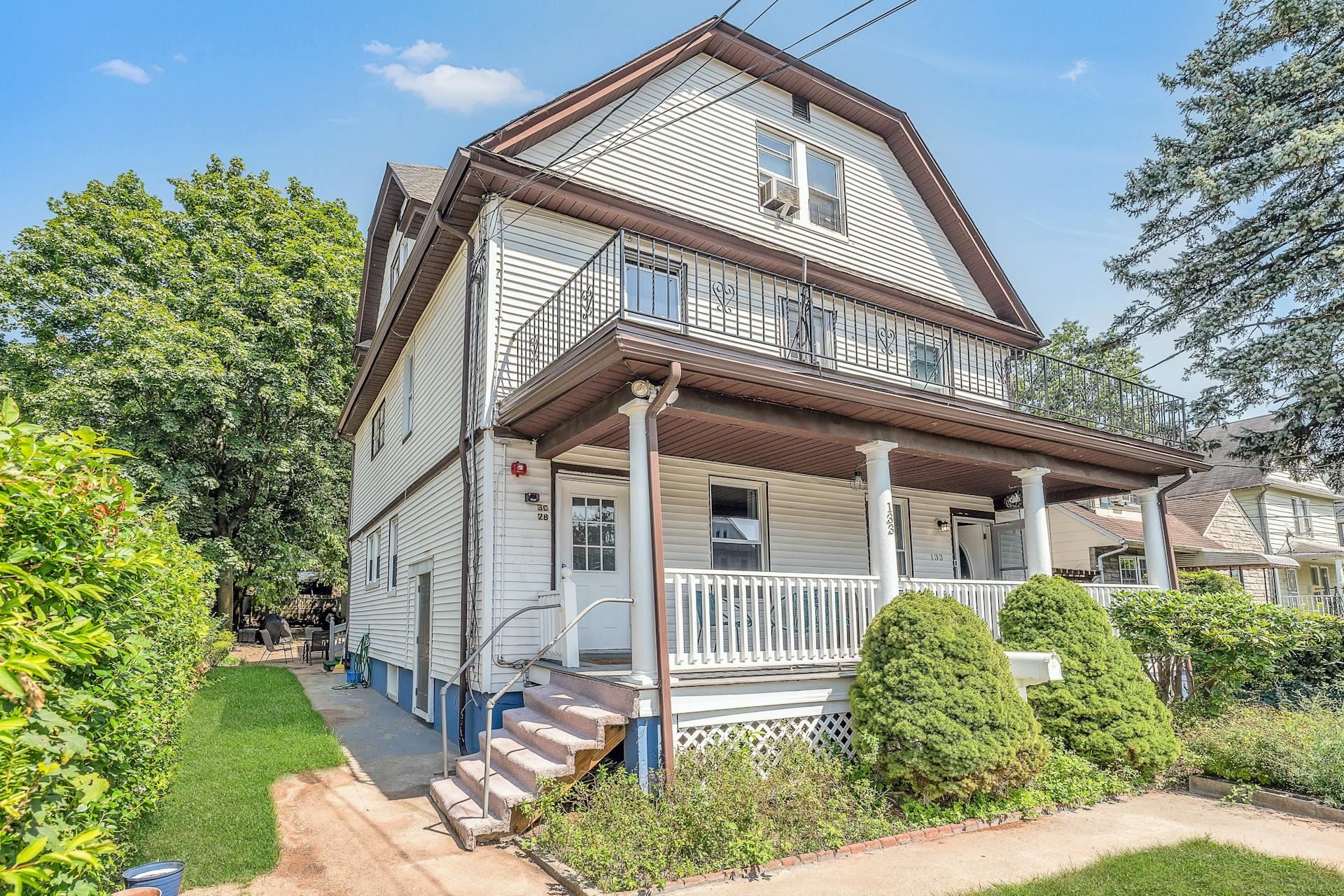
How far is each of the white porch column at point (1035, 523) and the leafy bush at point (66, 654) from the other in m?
9.61

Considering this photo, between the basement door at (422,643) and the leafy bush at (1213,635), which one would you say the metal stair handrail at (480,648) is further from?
the leafy bush at (1213,635)

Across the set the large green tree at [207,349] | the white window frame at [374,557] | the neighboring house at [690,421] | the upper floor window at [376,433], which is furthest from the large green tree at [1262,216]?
the large green tree at [207,349]

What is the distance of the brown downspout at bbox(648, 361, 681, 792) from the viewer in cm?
619

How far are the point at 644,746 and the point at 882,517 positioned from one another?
12.4 ft

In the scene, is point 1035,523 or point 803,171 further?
point 803,171

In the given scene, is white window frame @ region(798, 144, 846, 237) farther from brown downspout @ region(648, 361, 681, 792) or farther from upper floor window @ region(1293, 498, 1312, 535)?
upper floor window @ region(1293, 498, 1312, 535)

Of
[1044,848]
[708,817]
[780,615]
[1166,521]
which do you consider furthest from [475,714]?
[1166,521]

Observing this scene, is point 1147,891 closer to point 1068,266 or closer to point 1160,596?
point 1160,596

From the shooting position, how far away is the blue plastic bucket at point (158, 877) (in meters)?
4.31

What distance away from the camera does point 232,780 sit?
7.58 metres

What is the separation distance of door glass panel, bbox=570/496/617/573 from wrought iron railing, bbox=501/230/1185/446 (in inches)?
67.4

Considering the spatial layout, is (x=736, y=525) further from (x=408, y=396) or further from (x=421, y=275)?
(x=408, y=396)

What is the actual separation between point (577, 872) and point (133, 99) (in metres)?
11.1

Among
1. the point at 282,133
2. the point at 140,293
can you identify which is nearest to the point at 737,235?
the point at 282,133
